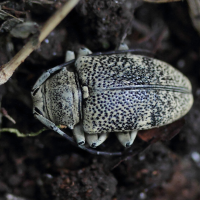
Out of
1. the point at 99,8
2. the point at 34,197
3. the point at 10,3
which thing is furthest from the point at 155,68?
the point at 34,197

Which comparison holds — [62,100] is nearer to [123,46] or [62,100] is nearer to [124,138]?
[124,138]

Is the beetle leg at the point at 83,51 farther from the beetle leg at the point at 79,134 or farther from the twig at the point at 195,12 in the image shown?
the twig at the point at 195,12

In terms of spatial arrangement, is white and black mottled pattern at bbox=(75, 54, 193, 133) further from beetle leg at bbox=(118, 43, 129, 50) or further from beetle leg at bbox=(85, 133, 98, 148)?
beetle leg at bbox=(118, 43, 129, 50)

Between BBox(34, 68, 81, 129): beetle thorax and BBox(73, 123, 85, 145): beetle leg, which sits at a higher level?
BBox(34, 68, 81, 129): beetle thorax

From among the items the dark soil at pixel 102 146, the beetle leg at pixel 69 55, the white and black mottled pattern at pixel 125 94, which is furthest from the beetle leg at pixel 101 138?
the beetle leg at pixel 69 55

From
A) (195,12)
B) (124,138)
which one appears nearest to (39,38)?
(124,138)

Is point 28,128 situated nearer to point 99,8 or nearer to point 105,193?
point 105,193

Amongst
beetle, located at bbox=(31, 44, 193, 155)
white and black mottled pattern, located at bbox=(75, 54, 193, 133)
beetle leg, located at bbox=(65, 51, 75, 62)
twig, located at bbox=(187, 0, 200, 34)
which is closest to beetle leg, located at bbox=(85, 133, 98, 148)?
beetle, located at bbox=(31, 44, 193, 155)
